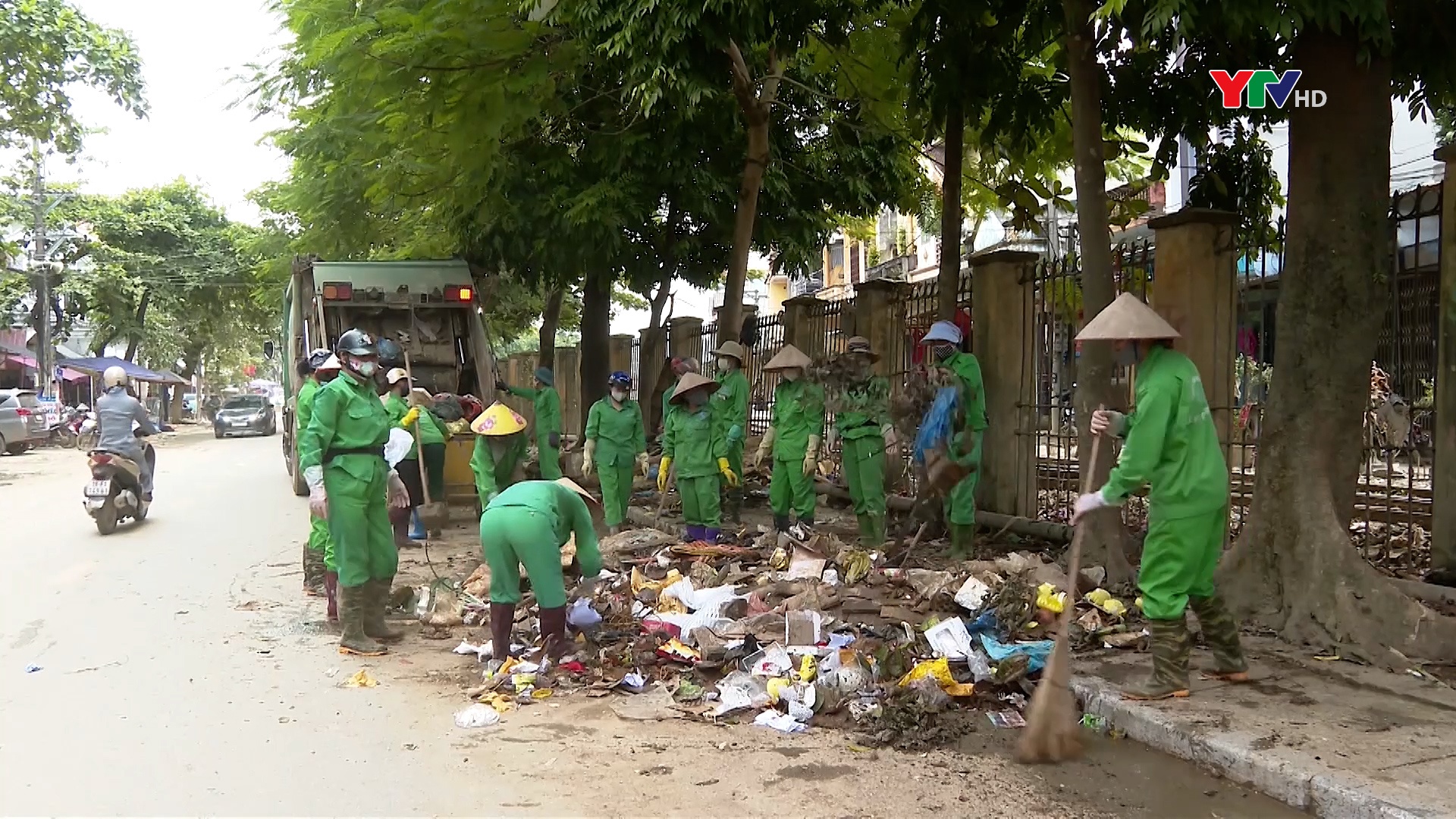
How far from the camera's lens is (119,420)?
1085cm

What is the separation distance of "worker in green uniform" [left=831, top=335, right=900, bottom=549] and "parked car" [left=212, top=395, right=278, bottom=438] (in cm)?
2794

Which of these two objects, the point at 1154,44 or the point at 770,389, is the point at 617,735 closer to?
the point at 1154,44

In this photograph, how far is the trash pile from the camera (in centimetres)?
486

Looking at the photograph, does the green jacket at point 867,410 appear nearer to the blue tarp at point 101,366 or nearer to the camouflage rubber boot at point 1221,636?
the camouflage rubber boot at point 1221,636

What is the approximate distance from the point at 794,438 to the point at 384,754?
193 inches

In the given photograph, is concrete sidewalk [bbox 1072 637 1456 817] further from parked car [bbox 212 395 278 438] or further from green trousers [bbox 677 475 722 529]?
parked car [bbox 212 395 278 438]

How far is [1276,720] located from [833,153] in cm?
948

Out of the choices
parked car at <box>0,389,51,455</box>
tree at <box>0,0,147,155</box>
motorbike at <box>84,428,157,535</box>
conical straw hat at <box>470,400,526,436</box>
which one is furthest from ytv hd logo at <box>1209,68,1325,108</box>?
parked car at <box>0,389,51,455</box>

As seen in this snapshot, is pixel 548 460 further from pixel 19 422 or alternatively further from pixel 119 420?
pixel 19 422

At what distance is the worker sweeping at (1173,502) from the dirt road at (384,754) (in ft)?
1.76

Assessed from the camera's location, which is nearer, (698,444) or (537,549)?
(537,549)

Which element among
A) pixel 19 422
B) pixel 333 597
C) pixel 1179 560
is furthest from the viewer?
pixel 19 422

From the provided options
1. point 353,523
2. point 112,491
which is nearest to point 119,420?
point 112,491

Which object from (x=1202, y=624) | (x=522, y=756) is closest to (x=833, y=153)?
(x=1202, y=624)
